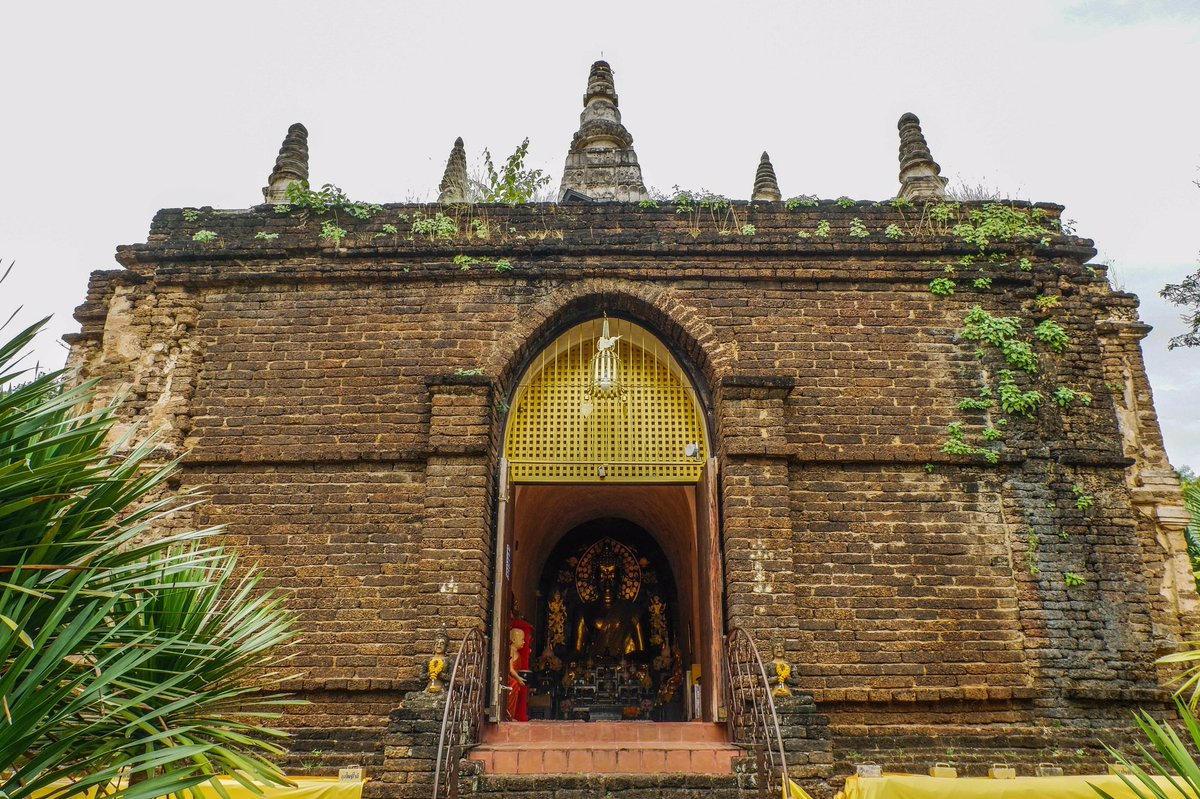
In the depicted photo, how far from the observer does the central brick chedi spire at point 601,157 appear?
44.1 ft

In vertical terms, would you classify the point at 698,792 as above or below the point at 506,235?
below

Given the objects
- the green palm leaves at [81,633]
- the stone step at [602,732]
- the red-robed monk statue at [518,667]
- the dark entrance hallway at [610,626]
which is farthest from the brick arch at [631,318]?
the dark entrance hallway at [610,626]

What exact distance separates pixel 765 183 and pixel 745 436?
28.8 feet

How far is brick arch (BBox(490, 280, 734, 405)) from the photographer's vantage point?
8172mm

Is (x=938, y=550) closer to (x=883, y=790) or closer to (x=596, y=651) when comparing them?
(x=883, y=790)

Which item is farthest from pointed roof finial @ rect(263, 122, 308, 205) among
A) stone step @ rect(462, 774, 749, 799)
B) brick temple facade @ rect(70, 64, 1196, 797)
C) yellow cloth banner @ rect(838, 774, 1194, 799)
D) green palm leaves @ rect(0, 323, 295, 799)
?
yellow cloth banner @ rect(838, 774, 1194, 799)

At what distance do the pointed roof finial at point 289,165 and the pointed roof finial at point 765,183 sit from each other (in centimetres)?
785

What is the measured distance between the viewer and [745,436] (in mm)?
7695

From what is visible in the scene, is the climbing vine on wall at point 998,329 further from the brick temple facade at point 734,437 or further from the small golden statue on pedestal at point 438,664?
the small golden statue on pedestal at point 438,664

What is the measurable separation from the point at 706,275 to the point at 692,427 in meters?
1.61

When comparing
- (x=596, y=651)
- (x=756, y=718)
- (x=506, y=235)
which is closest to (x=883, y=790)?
(x=756, y=718)

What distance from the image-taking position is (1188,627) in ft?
25.6

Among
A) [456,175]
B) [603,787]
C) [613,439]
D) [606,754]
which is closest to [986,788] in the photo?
[603,787]

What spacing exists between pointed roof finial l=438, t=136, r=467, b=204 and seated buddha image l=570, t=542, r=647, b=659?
7.21 m
